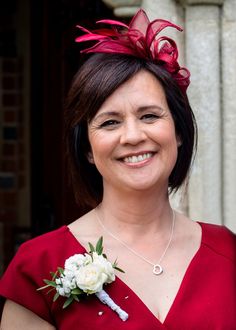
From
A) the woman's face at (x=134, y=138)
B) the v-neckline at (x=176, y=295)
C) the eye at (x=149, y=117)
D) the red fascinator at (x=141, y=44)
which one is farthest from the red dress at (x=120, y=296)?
the red fascinator at (x=141, y=44)

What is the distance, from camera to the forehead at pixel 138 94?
280 cm

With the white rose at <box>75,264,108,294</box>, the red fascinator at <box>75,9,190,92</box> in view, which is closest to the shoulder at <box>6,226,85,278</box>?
the white rose at <box>75,264,108,294</box>

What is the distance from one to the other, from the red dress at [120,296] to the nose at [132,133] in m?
0.37

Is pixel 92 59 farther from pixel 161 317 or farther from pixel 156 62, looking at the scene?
pixel 161 317

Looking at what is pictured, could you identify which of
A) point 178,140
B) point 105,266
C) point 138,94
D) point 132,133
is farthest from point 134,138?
point 105,266

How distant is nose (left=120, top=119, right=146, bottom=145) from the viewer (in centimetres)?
276

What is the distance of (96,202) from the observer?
10.2ft

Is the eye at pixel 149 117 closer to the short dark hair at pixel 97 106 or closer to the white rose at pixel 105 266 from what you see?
the short dark hair at pixel 97 106

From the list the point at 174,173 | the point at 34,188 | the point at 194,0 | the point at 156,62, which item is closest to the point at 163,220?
the point at 174,173

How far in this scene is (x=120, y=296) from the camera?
281 cm

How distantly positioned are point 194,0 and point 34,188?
5.64 ft

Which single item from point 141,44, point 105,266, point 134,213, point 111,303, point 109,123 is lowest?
point 111,303

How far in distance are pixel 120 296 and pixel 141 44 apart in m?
0.75

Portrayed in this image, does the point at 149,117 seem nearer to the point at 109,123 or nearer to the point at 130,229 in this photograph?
the point at 109,123
